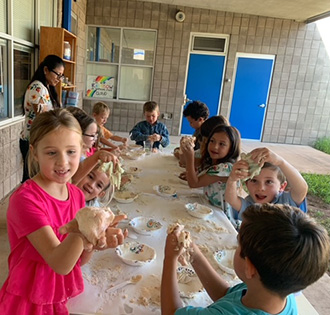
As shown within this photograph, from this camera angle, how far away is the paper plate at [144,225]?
1489mm

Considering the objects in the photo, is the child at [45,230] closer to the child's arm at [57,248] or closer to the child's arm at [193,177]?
the child's arm at [57,248]

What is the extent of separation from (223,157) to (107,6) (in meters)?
6.39

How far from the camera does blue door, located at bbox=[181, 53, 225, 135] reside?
7586mm

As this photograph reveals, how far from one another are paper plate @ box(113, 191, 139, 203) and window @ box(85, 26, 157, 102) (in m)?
6.04

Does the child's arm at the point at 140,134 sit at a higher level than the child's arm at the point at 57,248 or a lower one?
lower

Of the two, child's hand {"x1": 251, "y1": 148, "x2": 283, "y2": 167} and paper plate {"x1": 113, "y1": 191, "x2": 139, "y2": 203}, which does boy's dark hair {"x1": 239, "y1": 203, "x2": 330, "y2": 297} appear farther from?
paper plate {"x1": 113, "y1": 191, "x2": 139, "y2": 203}

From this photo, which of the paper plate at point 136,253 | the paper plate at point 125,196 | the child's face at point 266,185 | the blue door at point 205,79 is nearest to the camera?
the paper plate at point 136,253

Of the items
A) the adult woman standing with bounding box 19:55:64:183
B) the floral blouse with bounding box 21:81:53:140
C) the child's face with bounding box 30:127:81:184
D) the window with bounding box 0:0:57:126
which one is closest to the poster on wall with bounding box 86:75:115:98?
the window with bounding box 0:0:57:126

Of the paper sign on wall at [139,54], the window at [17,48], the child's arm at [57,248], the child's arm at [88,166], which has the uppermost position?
the paper sign on wall at [139,54]

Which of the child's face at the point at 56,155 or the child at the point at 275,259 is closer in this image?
the child at the point at 275,259

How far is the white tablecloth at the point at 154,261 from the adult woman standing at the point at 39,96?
53.7 inches

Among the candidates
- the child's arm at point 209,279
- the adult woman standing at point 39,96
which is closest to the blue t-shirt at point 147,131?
the adult woman standing at point 39,96

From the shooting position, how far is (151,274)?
1.18m

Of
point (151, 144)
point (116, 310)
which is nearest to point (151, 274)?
point (116, 310)
